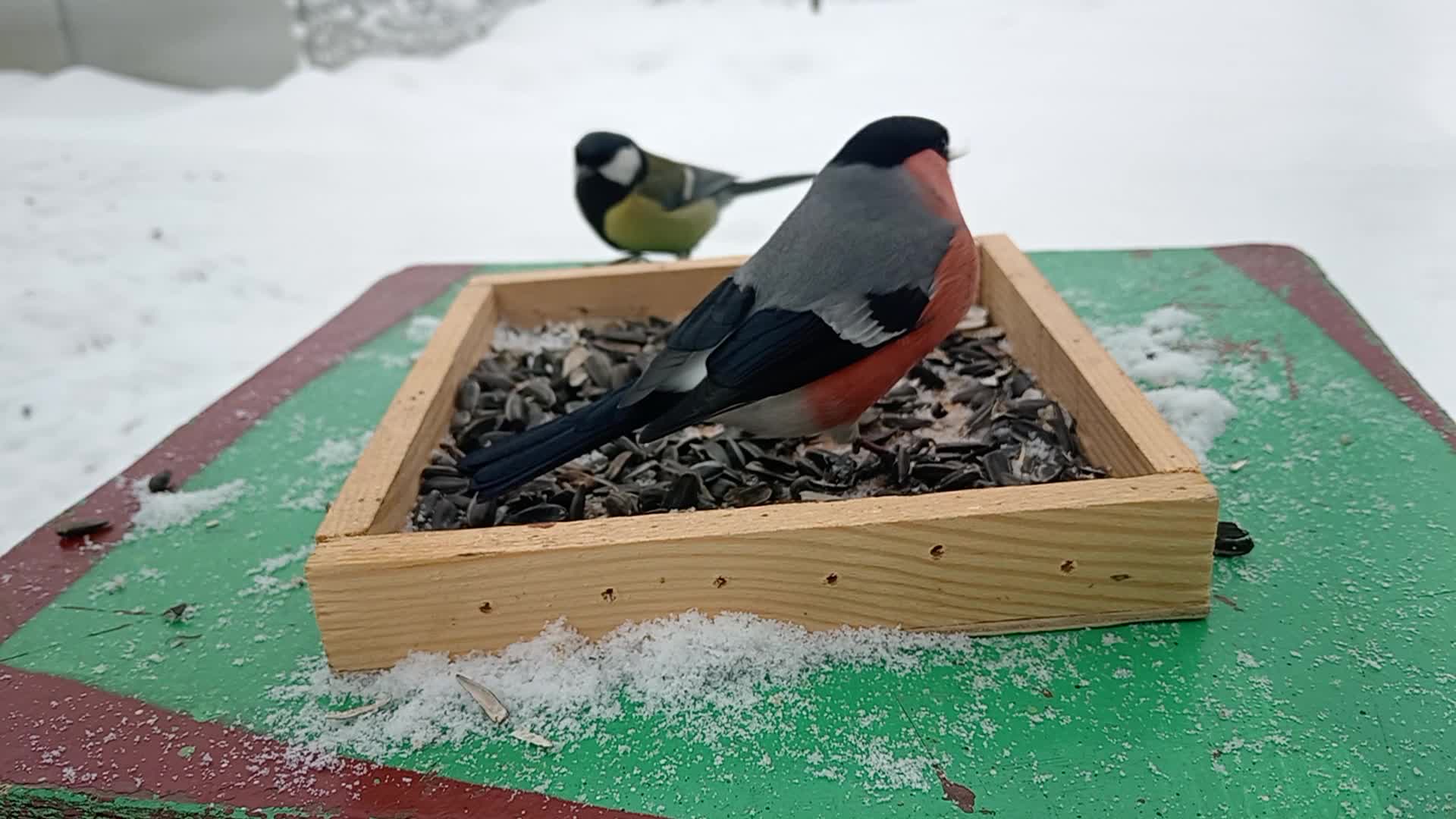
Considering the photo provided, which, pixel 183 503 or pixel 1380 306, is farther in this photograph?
pixel 1380 306

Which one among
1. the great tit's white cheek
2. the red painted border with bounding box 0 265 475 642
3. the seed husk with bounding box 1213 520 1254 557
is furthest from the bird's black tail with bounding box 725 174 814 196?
the seed husk with bounding box 1213 520 1254 557

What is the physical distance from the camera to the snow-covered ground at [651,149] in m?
2.92

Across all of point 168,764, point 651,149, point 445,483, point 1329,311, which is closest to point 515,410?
point 445,483

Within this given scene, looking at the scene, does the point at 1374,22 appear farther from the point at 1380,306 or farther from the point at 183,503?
the point at 183,503

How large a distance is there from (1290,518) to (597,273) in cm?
127

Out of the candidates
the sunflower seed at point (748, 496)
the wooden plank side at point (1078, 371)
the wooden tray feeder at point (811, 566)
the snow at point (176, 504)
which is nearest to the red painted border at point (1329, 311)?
the wooden plank side at point (1078, 371)

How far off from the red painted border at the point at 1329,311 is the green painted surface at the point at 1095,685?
0.19 feet

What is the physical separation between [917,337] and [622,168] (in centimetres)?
148

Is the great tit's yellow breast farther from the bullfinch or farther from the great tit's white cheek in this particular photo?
the bullfinch

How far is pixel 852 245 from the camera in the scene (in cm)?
140

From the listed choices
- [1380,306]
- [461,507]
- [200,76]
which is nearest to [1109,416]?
[461,507]

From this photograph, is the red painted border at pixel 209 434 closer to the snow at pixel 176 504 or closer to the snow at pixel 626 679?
the snow at pixel 176 504

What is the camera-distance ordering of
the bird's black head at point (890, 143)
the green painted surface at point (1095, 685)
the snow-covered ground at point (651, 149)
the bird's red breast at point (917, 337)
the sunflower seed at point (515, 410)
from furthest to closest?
the snow-covered ground at point (651, 149)
the sunflower seed at point (515, 410)
the bird's black head at point (890, 143)
the bird's red breast at point (917, 337)
the green painted surface at point (1095, 685)

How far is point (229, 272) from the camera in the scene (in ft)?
13.0
